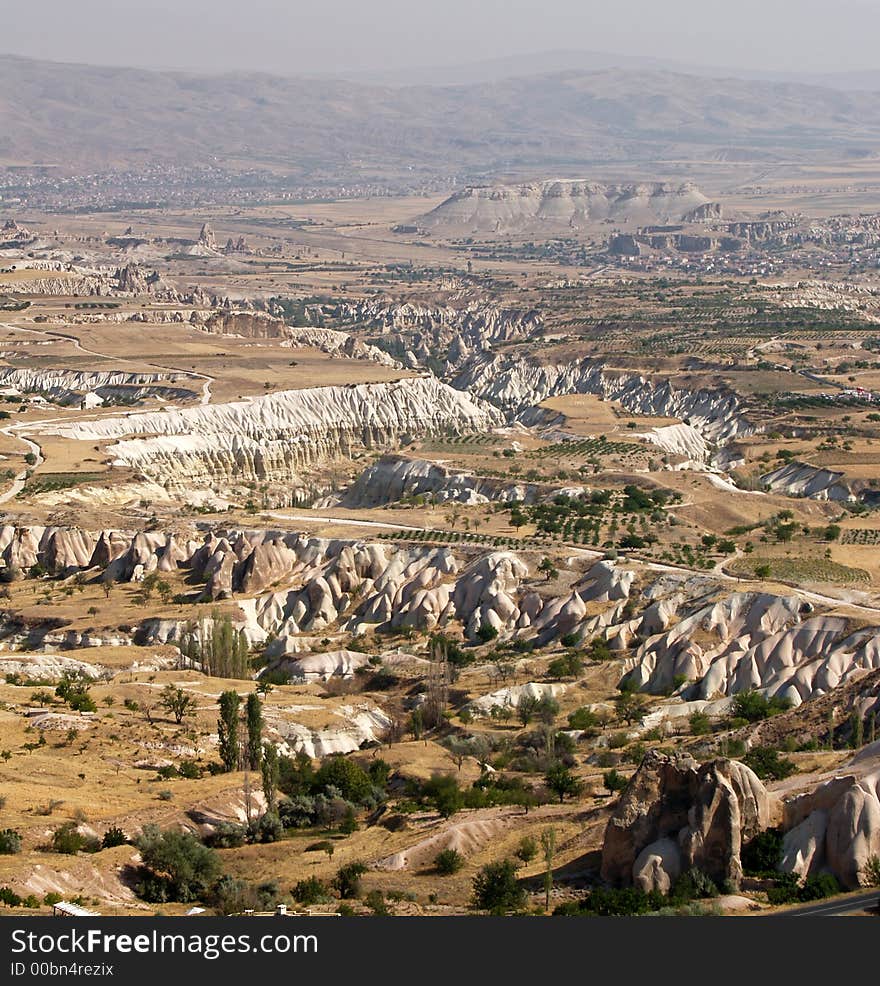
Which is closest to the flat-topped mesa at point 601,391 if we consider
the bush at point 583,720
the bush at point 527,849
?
the bush at point 583,720

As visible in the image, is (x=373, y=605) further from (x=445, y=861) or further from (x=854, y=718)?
(x=445, y=861)

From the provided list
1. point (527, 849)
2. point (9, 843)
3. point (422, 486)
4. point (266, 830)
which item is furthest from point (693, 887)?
point (422, 486)

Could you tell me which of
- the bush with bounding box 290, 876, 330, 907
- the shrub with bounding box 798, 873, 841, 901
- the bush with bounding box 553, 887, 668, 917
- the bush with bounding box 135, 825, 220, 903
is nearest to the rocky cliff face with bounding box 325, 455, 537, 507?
the bush with bounding box 135, 825, 220, 903

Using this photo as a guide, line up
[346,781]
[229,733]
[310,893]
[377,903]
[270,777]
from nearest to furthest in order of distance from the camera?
[377,903], [310,893], [270,777], [346,781], [229,733]

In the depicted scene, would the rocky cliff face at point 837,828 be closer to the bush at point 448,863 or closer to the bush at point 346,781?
the bush at point 448,863

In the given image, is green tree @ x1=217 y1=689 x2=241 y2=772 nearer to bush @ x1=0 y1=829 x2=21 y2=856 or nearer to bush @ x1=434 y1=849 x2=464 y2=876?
bush @ x1=0 y1=829 x2=21 y2=856

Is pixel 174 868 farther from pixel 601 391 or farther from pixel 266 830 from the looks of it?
pixel 601 391
